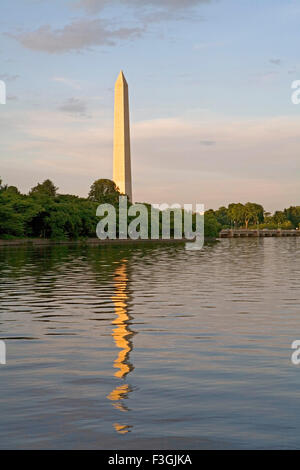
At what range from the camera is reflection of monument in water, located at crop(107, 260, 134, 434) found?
10.1 meters

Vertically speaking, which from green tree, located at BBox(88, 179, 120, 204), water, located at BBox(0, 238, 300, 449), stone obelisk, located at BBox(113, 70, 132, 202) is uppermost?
stone obelisk, located at BBox(113, 70, 132, 202)

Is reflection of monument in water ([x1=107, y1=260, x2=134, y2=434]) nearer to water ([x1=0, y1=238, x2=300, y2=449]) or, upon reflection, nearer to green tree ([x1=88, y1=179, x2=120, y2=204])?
water ([x1=0, y1=238, x2=300, y2=449])

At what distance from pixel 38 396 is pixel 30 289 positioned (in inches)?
747

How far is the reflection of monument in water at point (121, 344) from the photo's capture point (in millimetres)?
10125

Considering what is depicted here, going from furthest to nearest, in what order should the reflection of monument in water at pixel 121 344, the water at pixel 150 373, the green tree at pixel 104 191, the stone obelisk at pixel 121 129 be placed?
the green tree at pixel 104 191 → the stone obelisk at pixel 121 129 → the reflection of monument in water at pixel 121 344 → the water at pixel 150 373

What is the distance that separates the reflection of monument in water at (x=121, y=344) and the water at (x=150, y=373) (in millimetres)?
24

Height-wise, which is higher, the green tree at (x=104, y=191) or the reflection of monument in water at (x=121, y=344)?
the green tree at (x=104, y=191)

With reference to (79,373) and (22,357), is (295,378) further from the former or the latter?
(22,357)

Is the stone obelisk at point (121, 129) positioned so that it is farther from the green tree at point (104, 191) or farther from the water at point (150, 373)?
the water at point (150, 373)

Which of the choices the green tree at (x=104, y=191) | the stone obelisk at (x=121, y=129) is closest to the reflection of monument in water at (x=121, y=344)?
the stone obelisk at (x=121, y=129)

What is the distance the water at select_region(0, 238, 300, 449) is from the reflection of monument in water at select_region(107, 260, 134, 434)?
0.02m

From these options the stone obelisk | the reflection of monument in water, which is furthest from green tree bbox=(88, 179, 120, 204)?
the reflection of monument in water
